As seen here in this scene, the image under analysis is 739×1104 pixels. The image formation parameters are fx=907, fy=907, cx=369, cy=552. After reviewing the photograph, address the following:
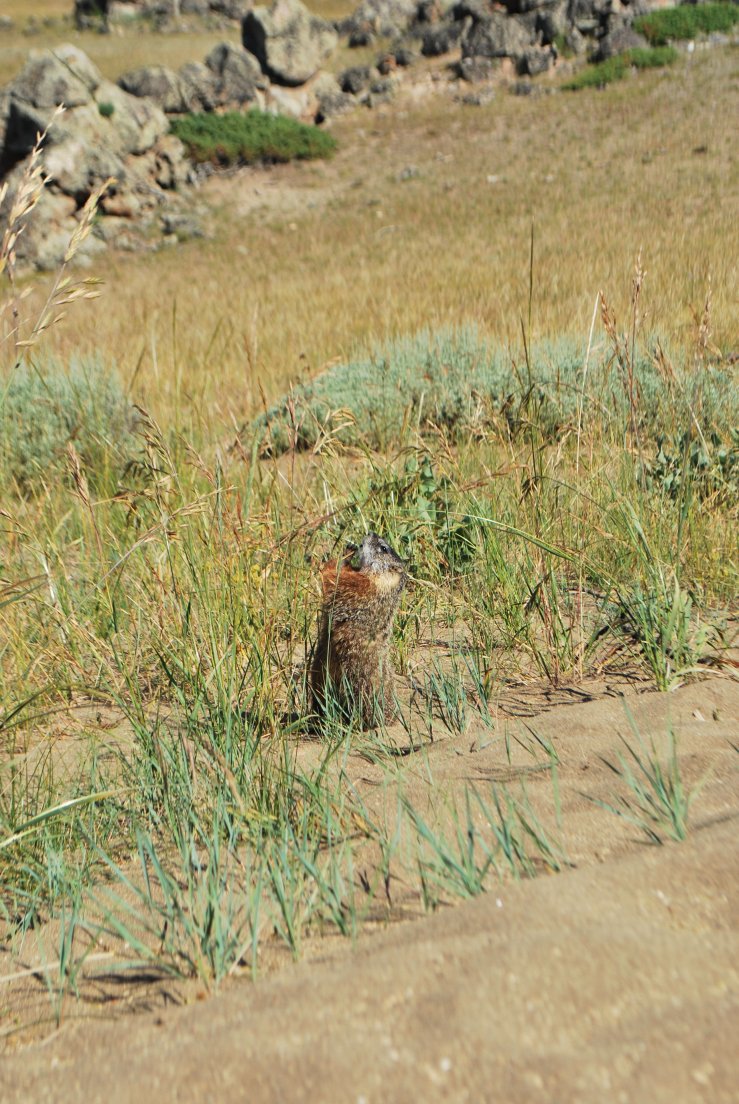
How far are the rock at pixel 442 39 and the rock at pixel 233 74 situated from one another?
605cm

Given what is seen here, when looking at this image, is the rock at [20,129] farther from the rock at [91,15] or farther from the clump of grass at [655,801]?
the rock at [91,15]

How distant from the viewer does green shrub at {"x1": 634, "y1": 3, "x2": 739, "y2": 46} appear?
23859 millimetres

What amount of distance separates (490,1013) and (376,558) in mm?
1264

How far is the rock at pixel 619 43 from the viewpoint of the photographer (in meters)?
23.6

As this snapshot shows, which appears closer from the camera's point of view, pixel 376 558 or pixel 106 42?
pixel 376 558

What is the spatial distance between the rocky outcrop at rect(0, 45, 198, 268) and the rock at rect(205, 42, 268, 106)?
159 inches

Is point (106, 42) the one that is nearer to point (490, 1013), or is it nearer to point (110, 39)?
point (110, 39)

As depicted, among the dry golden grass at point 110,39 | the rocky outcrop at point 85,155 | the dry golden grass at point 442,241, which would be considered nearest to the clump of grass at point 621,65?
the dry golden grass at point 442,241

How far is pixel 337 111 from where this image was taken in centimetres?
2362

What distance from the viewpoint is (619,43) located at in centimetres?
2364

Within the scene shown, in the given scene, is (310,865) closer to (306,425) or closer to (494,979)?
(494,979)

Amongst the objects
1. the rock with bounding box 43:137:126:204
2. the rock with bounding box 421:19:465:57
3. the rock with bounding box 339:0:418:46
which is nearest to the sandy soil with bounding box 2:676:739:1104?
the rock with bounding box 43:137:126:204

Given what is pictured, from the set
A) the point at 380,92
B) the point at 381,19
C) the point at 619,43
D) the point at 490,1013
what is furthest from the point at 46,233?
the point at 381,19

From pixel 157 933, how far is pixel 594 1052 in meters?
0.74
